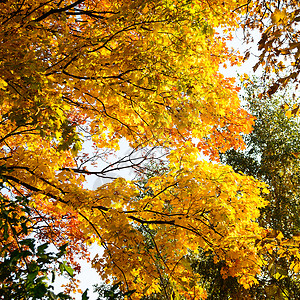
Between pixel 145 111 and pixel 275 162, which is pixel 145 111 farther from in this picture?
pixel 275 162

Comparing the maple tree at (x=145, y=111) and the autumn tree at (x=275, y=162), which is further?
the autumn tree at (x=275, y=162)

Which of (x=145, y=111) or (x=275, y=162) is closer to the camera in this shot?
(x=145, y=111)

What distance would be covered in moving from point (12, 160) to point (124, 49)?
2468 mm

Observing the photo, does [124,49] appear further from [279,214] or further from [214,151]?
[279,214]

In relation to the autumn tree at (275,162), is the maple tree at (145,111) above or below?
below

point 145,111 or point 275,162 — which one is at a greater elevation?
point 275,162

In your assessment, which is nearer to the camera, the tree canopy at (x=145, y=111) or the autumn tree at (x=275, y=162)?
the tree canopy at (x=145, y=111)

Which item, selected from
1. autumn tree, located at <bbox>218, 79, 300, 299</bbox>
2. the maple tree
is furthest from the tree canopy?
autumn tree, located at <bbox>218, 79, 300, 299</bbox>

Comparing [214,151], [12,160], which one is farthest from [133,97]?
[214,151]

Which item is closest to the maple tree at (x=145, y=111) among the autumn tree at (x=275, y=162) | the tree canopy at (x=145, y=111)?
the tree canopy at (x=145, y=111)

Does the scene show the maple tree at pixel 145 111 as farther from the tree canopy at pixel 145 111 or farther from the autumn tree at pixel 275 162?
the autumn tree at pixel 275 162

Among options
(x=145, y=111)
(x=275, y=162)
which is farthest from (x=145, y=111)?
(x=275, y=162)

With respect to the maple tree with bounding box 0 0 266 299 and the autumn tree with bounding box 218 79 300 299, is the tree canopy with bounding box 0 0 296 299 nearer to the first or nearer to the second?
the maple tree with bounding box 0 0 266 299

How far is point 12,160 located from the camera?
14.6 feet
